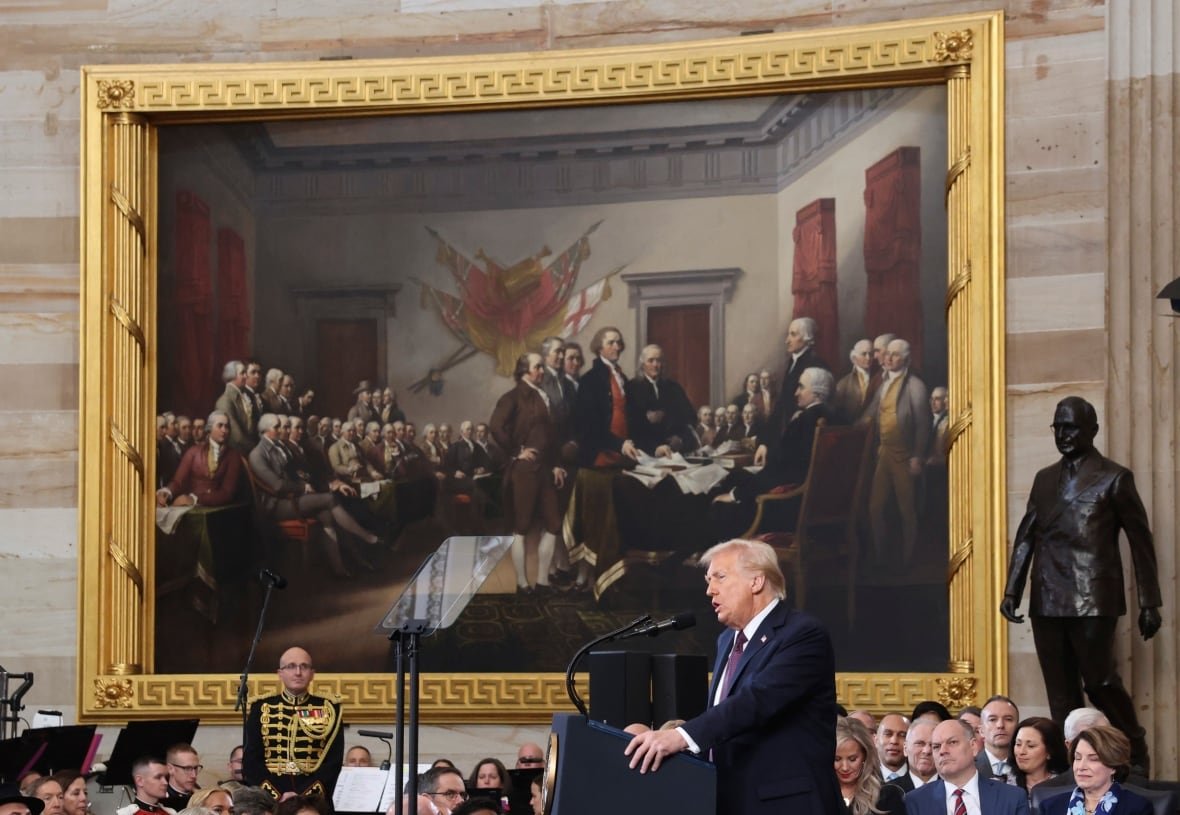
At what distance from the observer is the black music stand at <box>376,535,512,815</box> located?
8.65m

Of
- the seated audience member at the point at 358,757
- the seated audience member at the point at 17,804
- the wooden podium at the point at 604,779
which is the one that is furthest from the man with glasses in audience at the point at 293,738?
the wooden podium at the point at 604,779

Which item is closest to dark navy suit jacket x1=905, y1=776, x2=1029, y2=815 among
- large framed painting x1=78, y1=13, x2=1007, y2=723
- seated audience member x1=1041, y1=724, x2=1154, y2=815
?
seated audience member x1=1041, y1=724, x2=1154, y2=815

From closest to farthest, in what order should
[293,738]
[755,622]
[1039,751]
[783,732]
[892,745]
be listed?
[783,732] < [755,622] < [1039,751] < [892,745] < [293,738]

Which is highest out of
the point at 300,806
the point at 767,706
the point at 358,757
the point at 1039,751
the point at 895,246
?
the point at 895,246

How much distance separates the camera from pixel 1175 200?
42.1 feet

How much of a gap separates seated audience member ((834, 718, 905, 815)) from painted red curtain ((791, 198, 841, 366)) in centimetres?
527

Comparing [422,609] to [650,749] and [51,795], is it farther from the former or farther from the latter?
[650,749]

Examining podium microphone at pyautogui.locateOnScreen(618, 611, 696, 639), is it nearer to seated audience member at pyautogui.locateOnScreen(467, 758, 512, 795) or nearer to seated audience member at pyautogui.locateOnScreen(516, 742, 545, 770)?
seated audience member at pyautogui.locateOnScreen(467, 758, 512, 795)

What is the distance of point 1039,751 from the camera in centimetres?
991

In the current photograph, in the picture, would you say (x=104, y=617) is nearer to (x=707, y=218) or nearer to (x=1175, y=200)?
(x=707, y=218)

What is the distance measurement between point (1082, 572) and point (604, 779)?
21.1ft

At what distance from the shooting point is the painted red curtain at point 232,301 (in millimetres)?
14617

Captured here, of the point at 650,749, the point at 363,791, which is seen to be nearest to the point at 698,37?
the point at 363,791

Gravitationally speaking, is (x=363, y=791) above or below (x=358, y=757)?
above
